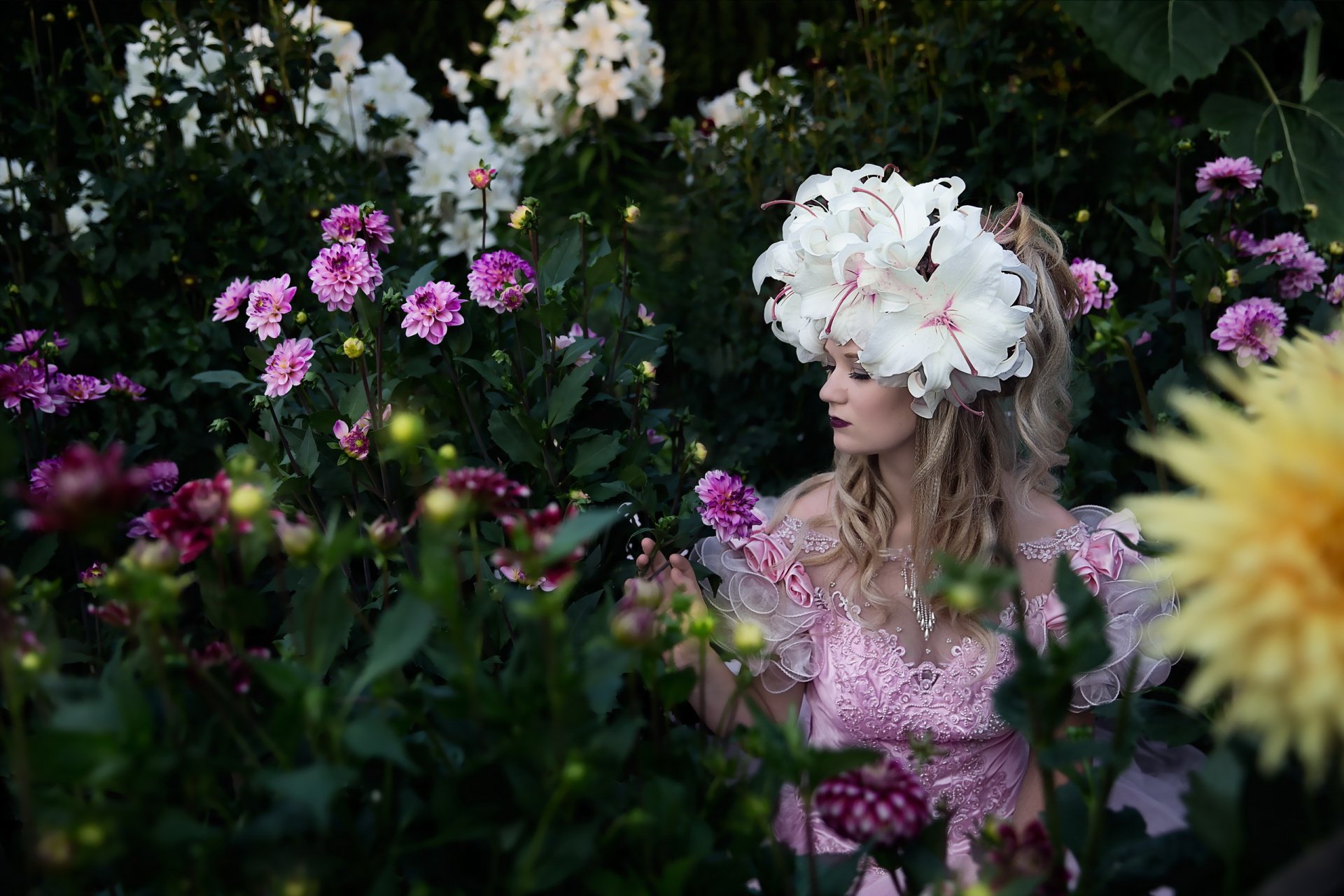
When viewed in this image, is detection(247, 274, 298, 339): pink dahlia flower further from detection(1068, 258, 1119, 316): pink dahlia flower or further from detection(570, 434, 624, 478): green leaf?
detection(1068, 258, 1119, 316): pink dahlia flower

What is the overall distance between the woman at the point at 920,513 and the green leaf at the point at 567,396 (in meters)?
0.19

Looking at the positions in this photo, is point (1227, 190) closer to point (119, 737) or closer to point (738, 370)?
point (738, 370)

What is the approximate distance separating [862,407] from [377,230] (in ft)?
1.93

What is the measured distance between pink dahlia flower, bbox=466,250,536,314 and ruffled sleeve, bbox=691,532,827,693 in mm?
395

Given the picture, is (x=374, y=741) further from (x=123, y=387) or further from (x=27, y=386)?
(x=123, y=387)

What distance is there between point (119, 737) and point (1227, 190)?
1.64 meters

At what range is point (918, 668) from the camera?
4.51 feet

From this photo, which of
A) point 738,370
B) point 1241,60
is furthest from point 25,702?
point 1241,60

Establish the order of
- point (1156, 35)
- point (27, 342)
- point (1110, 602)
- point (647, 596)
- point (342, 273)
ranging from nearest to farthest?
point (647, 596), point (342, 273), point (1110, 602), point (27, 342), point (1156, 35)

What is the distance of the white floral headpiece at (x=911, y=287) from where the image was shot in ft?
3.96

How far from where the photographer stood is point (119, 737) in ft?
1.75

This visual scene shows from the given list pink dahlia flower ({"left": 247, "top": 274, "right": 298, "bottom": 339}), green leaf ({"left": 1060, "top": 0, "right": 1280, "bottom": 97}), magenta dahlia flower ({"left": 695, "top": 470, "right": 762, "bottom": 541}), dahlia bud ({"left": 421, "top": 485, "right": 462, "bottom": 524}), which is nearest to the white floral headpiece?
magenta dahlia flower ({"left": 695, "top": 470, "right": 762, "bottom": 541})

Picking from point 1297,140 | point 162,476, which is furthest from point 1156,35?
point 162,476

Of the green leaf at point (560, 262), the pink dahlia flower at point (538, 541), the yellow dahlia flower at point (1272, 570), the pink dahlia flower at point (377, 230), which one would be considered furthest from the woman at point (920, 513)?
the yellow dahlia flower at point (1272, 570)
